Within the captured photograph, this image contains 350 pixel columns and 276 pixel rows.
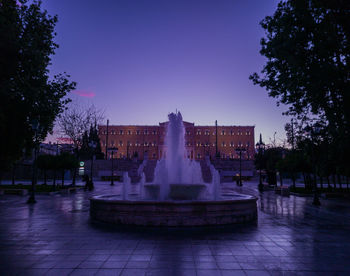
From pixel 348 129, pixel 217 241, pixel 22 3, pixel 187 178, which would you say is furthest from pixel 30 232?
pixel 348 129

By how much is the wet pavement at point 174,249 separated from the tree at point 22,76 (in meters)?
3.38

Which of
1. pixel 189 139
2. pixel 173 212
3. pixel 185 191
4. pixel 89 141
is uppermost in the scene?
pixel 189 139

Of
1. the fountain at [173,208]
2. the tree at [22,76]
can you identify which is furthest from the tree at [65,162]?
the fountain at [173,208]

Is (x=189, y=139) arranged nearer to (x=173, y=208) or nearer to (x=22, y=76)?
(x=22, y=76)

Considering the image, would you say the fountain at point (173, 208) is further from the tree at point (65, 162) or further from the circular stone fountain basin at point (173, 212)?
the tree at point (65, 162)

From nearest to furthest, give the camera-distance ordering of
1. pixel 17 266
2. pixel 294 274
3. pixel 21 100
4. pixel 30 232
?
pixel 294 274
pixel 17 266
pixel 30 232
pixel 21 100

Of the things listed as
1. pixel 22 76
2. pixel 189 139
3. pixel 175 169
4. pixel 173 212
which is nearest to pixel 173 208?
pixel 173 212

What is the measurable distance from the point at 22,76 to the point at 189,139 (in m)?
81.2

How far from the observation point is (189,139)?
8988cm

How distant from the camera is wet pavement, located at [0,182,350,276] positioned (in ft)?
14.2

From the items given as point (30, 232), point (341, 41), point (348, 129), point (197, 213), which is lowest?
point (30, 232)

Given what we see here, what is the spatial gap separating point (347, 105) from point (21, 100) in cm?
1444

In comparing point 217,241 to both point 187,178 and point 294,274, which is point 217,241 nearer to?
point 294,274

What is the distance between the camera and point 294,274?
4148mm
